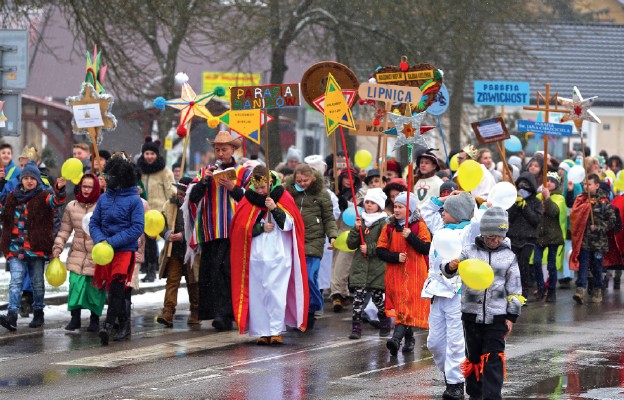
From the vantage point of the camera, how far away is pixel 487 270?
8578 mm

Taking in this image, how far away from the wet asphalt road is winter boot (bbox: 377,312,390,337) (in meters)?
0.12

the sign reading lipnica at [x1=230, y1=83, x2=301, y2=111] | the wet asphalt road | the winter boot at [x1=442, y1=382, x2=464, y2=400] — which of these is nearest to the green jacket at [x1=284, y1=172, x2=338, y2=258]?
the wet asphalt road

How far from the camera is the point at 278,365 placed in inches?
438

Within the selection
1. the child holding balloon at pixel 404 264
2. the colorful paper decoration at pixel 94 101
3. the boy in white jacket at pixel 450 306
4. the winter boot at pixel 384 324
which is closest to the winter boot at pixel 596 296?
the winter boot at pixel 384 324

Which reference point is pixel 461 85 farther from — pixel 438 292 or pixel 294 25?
pixel 438 292

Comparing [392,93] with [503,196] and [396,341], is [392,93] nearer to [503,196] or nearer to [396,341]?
[396,341]

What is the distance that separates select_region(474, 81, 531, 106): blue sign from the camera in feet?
55.3

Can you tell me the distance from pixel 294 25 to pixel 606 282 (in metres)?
9.36

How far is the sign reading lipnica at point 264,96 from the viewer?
13508 mm

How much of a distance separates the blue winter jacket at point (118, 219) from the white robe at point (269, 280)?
1.10 m

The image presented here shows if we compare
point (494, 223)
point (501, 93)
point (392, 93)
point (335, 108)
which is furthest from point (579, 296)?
point (494, 223)

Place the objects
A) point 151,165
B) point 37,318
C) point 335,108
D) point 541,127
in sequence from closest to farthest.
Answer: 1. point 37,318
2. point 335,108
3. point 151,165
4. point 541,127

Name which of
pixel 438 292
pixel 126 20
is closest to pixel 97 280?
pixel 438 292

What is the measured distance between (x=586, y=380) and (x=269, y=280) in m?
3.33
